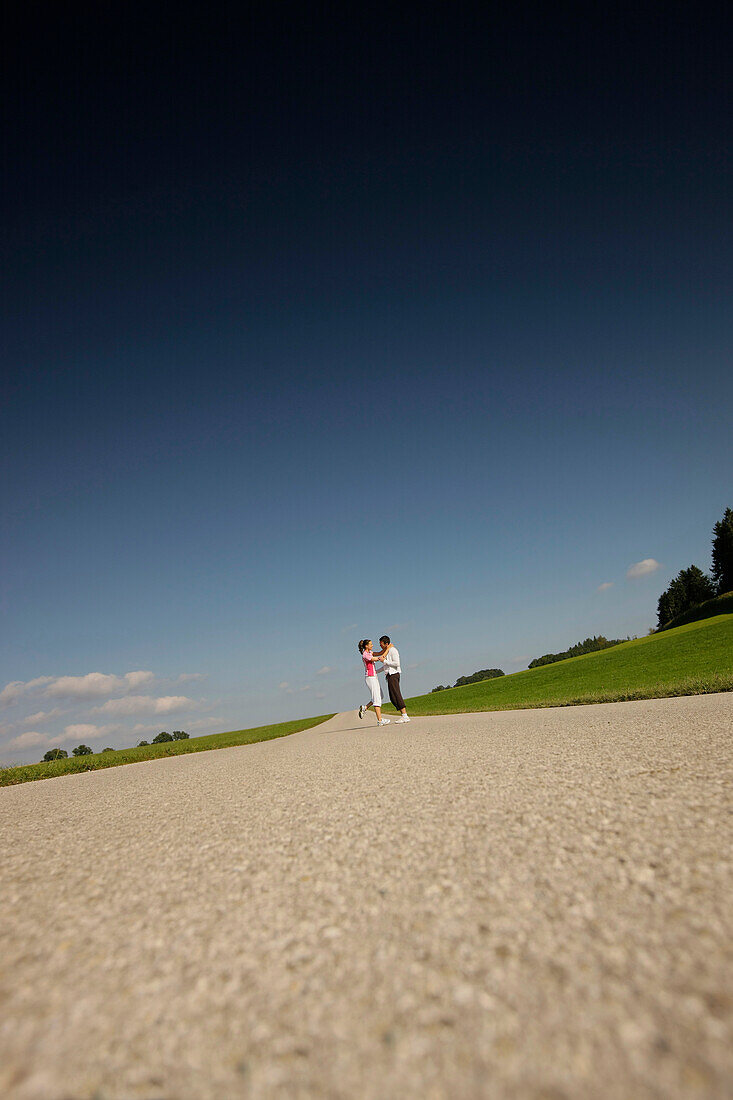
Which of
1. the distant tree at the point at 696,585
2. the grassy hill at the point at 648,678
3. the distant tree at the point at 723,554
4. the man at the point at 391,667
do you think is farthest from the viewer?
the distant tree at the point at 696,585

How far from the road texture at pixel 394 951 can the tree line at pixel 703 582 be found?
74695 millimetres

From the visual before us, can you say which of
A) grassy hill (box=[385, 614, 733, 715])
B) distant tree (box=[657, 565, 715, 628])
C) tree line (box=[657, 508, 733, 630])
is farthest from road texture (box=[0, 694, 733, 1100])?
distant tree (box=[657, 565, 715, 628])

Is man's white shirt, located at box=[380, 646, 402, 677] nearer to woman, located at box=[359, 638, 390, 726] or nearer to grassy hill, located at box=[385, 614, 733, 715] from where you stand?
woman, located at box=[359, 638, 390, 726]

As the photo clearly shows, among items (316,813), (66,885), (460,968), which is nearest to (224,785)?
(316,813)

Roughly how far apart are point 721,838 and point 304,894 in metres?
2.21

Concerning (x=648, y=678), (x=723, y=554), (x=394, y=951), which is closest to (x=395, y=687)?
(x=648, y=678)

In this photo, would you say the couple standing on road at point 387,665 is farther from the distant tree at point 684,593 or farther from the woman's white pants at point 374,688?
the distant tree at point 684,593

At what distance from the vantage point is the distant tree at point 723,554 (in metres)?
67.9

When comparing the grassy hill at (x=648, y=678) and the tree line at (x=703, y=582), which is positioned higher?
the tree line at (x=703, y=582)

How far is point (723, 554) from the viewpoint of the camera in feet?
228

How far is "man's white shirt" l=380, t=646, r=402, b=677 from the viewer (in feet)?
47.1

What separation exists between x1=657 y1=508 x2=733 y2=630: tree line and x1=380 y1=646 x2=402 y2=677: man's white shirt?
65.1m

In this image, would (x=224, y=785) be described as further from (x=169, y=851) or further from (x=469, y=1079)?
(x=469, y=1079)

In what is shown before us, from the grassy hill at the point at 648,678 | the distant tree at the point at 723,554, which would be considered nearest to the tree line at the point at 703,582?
the distant tree at the point at 723,554
